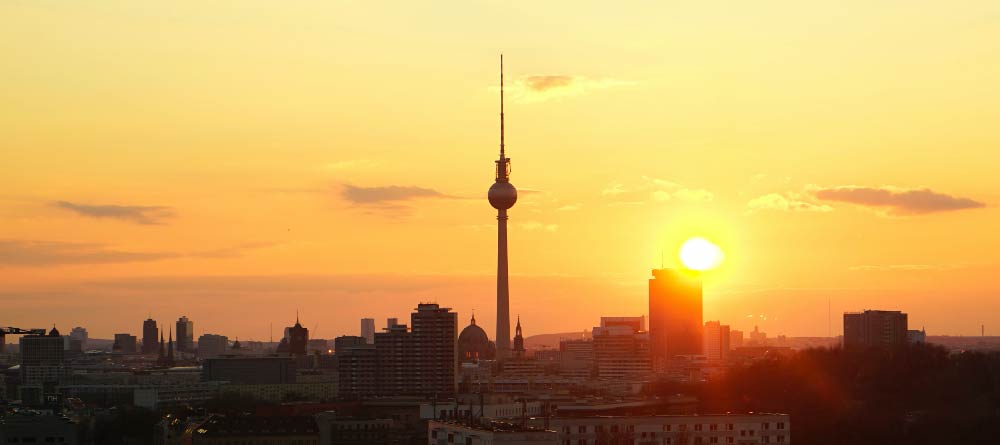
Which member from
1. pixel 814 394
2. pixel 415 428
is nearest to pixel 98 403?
pixel 415 428

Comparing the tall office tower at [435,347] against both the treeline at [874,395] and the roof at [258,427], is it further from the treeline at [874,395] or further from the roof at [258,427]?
the roof at [258,427]

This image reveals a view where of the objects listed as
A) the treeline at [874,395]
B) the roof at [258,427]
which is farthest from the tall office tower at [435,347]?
the roof at [258,427]

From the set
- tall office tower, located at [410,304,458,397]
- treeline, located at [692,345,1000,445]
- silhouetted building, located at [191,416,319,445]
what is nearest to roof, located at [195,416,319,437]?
silhouetted building, located at [191,416,319,445]

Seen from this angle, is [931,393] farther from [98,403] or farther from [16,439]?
[98,403]

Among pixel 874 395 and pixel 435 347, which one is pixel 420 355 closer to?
pixel 435 347

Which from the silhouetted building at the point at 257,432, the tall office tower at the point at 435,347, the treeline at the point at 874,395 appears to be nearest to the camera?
the treeline at the point at 874,395

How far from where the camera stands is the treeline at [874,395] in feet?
323

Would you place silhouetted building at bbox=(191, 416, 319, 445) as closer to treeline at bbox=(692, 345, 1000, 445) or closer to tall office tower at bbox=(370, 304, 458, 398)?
treeline at bbox=(692, 345, 1000, 445)

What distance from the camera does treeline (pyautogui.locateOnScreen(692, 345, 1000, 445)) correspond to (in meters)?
98.3

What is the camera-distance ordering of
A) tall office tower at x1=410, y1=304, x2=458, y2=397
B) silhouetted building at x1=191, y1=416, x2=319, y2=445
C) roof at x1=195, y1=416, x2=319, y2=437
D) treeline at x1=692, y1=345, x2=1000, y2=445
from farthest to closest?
tall office tower at x1=410, y1=304, x2=458, y2=397 < roof at x1=195, y1=416, x2=319, y2=437 < silhouetted building at x1=191, y1=416, x2=319, y2=445 < treeline at x1=692, y1=345, x2=1000, y2=445

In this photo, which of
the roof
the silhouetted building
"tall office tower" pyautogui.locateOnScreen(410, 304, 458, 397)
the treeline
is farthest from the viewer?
"tall office tower" pyautogui.locateOnScreen(410, 304, 458, 397)

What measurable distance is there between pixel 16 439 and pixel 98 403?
4202 inches

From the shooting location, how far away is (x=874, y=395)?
119062 millimetres

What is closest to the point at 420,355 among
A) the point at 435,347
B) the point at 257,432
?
the point at 435,347
